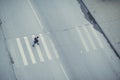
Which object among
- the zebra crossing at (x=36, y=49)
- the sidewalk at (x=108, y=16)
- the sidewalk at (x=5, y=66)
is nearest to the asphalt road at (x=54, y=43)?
the zebra crossing at (x=36, y=49)

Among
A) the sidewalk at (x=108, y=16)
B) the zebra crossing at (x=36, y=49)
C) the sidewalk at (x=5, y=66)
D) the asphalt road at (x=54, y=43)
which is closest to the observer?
the sidewalk at (x=5, y=66)

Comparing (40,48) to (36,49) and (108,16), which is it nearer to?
(36,49)

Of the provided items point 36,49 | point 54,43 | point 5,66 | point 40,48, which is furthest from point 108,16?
point 5,66

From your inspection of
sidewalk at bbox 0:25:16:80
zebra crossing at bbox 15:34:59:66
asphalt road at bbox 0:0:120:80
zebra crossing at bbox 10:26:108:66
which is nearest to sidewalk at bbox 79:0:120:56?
asphalt road at bbox 0:0:120:80

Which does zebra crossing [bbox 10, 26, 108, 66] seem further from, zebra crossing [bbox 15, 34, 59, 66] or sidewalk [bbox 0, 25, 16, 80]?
sidewalk [bbox 0, 25, 16, 80]

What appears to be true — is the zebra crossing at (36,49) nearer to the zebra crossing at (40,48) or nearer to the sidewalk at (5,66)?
the zebra crossing at (40,48)

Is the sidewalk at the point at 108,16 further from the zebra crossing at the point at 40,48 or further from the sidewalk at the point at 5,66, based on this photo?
the sidewalk at the point at 5,66

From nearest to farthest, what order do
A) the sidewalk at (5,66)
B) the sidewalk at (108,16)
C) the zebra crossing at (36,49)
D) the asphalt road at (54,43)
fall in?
1. the sidewalk at (5,66)
2. the asphalt road at (54,43)
3. the zebra crossing at (36,49)
4. the sidewalk at (108,16)

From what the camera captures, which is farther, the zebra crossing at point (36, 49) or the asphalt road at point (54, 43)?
the zebra crossing at point (36, 49)

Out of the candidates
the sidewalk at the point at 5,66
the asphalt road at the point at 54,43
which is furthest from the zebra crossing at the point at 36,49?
the sidewalk at the point at 5,66
